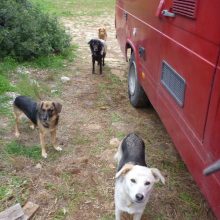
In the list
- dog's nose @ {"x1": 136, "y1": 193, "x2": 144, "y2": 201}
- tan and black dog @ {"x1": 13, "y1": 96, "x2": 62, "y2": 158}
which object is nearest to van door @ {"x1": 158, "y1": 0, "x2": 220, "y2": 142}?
dog's nose @ {"x1": 136, "y1": 193, "x2": 144, "y2": 201}

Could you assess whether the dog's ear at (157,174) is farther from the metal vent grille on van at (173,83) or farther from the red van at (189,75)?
the metal vent grille on van at (173,83)

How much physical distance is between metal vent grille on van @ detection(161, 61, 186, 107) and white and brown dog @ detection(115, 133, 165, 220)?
72 centimetres

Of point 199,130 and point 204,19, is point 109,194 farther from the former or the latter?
point 204,19

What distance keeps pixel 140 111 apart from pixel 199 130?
3349 mm

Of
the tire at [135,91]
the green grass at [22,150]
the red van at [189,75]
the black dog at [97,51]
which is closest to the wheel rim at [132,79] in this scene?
the tire at [135,91]

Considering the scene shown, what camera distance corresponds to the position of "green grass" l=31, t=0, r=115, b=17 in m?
17.1

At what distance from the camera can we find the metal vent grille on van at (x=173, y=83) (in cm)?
332

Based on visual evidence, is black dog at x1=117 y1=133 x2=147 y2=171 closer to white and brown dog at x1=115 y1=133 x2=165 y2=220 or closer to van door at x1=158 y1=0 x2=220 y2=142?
white and brown dog at x1=115 y1=133 x2=165 y2=220

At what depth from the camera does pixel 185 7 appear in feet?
10.4

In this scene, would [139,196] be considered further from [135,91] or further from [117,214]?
[135,91]

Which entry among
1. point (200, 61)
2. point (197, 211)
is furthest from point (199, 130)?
point (197, 211)

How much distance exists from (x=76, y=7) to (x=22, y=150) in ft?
51.5

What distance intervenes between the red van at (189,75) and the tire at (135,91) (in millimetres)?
947

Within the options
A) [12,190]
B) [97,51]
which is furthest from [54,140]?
[97,51]
